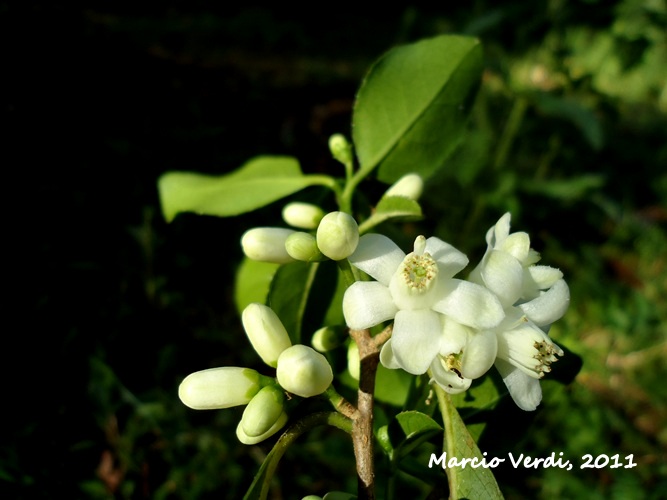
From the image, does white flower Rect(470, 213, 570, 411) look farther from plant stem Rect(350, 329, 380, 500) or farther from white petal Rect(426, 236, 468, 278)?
plant stem Rect(350, 329, 380, 500)

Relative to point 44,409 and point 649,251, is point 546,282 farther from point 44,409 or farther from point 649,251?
point 649,251

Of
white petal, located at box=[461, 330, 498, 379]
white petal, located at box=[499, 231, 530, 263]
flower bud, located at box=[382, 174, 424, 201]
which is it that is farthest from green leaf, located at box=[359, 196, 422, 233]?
white petal, located at box=[461, 330, 498, 379]

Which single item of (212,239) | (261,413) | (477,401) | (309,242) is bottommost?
(212,239)

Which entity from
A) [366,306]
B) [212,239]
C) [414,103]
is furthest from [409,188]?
[212,239]

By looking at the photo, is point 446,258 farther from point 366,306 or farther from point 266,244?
point 266,244

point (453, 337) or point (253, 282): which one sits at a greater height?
point (453, 337)

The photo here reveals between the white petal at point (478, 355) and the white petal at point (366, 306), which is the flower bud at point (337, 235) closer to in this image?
the white petal at point (366, 306)

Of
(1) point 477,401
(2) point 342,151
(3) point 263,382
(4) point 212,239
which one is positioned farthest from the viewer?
(4) point 212,239
